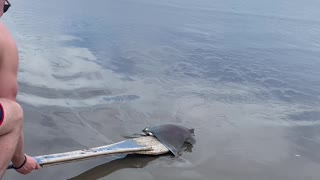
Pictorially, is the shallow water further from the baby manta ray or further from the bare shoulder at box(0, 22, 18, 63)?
the bare shoulder at box(0, 22, 18, 63)

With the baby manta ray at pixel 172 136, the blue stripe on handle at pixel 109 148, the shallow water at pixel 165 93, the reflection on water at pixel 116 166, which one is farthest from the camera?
the baby manta ray at pixel 172 136

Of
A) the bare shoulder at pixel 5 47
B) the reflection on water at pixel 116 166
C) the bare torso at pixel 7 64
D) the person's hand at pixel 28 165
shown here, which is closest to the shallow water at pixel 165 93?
the reflection on water at pixel 116 166

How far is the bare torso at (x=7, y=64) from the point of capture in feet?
10.3

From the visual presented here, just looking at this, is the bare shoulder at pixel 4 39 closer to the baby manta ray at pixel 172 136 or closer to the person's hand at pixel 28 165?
the person's hand at pixel 28 165

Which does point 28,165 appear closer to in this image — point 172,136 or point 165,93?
point 172,136

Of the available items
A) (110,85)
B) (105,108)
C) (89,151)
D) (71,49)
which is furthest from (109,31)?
(89,151)

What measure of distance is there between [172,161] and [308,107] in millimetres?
3924

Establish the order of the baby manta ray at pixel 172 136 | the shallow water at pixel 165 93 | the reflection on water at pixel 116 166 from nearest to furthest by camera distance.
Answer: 1. the reflection on water at pixel 116 166
2. the shallow water at pixel 165 93
3. the baby manta ray at pixel 172 136

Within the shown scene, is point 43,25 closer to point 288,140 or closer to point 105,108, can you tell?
point 105,108

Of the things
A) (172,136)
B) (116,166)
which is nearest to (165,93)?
(172,136)

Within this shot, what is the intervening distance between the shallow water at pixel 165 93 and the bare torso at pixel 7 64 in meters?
→ 1.53

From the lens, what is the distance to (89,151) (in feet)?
15.4

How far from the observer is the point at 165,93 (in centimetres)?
788

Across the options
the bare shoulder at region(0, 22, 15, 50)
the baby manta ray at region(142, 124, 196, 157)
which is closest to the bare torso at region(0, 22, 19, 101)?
the bare shoulder at region(0, 22, 15, 50)
